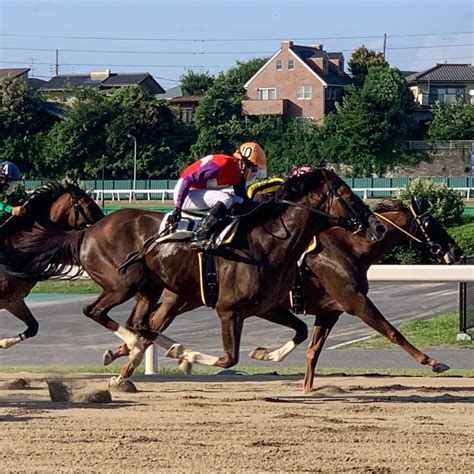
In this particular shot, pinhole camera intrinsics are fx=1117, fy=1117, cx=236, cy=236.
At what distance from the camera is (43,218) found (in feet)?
34.7

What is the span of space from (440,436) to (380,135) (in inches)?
2017

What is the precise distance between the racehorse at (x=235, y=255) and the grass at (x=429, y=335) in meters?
4.80

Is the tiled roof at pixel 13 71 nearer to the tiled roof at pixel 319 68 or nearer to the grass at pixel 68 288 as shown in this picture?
the tiled roof at pixel 319 68

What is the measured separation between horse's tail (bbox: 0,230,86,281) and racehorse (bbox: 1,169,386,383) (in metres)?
0.03

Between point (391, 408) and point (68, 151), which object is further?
point (68, 151)


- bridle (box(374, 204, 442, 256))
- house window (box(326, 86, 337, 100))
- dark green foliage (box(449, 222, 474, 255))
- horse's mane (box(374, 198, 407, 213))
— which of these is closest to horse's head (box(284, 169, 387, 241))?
bridle (box(374, 204, 442, 256))

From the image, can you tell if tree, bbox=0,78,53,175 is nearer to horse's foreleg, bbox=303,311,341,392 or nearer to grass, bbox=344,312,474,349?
grass, bbox=344,312,474,349

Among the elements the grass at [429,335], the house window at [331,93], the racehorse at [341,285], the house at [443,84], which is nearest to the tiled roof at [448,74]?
the house at [443,84]

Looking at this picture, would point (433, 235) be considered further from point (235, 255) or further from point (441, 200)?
point (441, 200)

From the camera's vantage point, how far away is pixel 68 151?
5353cm

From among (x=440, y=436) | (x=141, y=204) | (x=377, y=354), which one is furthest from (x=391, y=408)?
(x=141, y=204)

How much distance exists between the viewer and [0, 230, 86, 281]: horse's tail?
959 centimetres

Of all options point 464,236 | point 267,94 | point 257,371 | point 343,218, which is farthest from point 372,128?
point 343,218

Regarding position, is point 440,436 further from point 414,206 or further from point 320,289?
point 414,206
